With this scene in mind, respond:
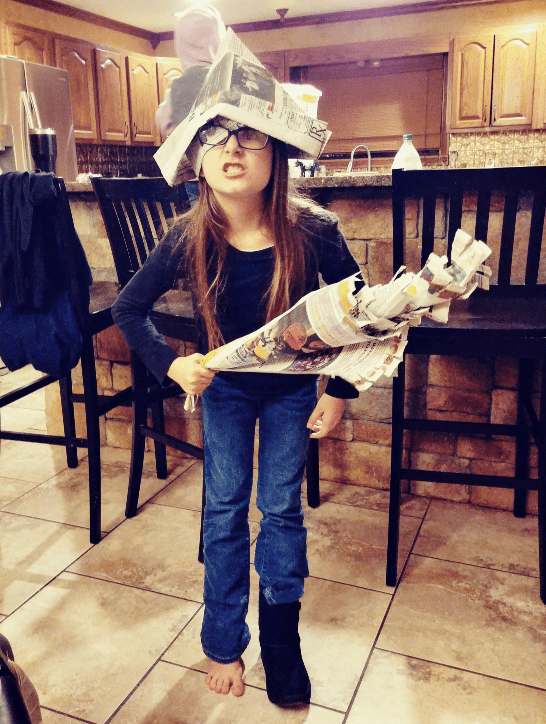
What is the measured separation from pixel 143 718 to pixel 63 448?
136 centimetres

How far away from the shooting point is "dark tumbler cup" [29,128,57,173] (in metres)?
1.83

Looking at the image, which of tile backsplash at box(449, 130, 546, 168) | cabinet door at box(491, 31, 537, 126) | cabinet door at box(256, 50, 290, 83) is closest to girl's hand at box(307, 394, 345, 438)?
tile backsplash at box(449, 130, 546, 168)

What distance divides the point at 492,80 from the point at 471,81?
0.15m

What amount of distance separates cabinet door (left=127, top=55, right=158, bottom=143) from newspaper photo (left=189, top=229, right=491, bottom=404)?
5180 millimetres

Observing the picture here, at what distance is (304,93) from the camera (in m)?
2.00

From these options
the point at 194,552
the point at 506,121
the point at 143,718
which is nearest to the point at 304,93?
the point at 194,552

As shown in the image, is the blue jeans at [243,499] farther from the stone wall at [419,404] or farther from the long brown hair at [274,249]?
the stone wall at [419,404]

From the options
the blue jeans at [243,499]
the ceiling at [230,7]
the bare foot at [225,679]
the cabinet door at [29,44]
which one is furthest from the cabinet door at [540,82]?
the bare foot at [225,679]

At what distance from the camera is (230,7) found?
5.20 metres

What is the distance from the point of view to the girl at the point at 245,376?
105 cm

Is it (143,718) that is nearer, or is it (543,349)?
(143,718)

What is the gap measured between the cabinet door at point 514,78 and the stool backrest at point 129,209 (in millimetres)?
3839

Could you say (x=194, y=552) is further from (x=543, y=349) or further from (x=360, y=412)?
(x=543, y=349)

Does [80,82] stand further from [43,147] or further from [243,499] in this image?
[243,499]
